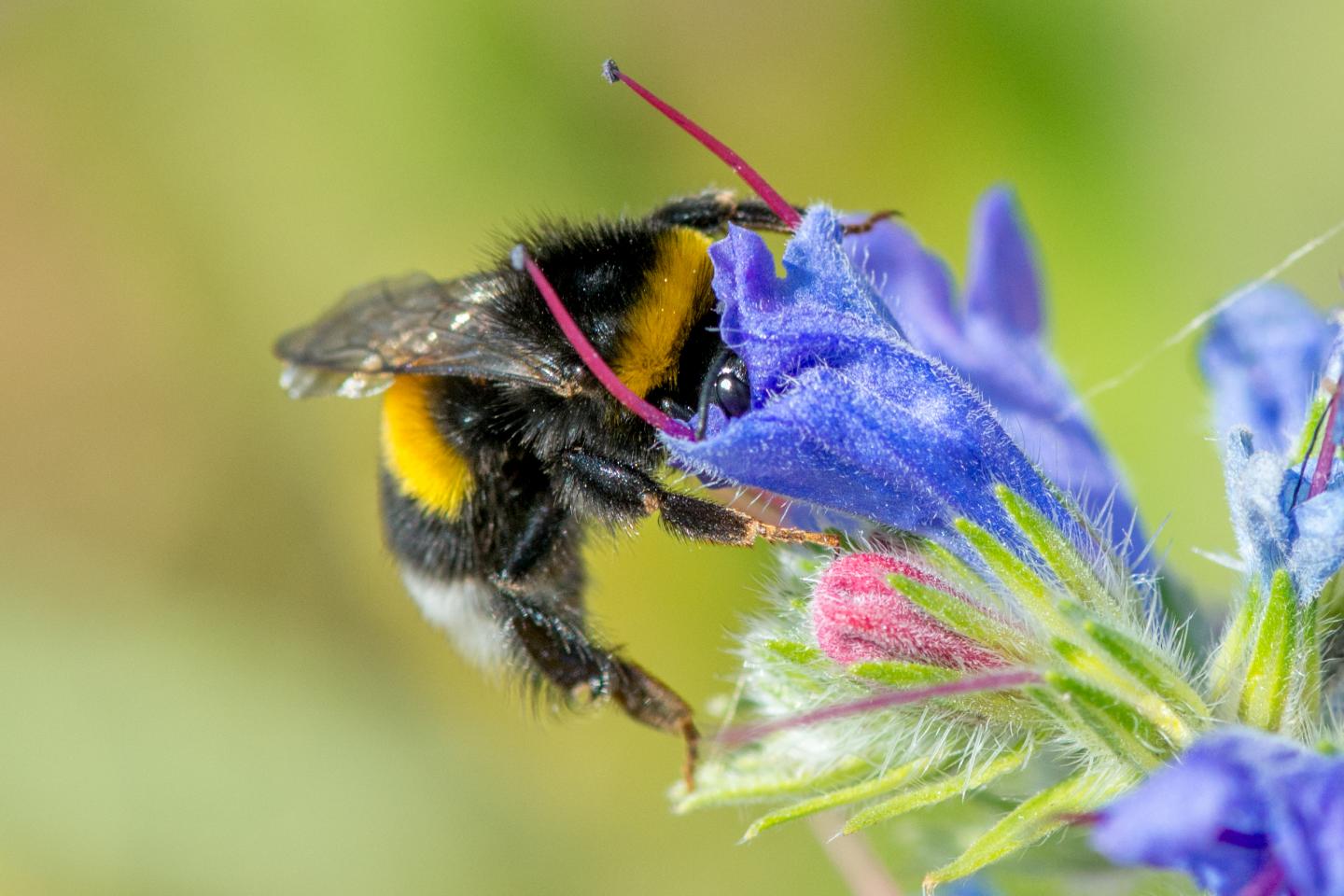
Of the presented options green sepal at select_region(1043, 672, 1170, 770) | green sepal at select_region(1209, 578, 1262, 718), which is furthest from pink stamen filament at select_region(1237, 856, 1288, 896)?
green sepal at select_region(1209, 578, 1262, 718)

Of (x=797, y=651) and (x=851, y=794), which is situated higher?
(x=797, y=651)

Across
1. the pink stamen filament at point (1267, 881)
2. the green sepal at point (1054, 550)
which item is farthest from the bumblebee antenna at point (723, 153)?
the pink stamen filament at point (1267, 881)

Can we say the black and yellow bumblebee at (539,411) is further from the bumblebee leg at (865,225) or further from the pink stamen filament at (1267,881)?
the pink stamen filament at (1267,881)

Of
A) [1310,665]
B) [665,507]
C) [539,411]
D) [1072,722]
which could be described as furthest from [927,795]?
[539,411]

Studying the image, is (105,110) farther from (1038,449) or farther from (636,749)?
(1038,449)

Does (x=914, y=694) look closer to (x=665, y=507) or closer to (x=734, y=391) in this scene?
(x=734, y=391)

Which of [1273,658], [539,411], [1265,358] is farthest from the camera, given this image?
[1265,358]
